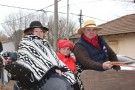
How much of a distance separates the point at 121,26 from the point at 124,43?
5.27 feet

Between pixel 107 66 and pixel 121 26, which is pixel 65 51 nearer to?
pixel 107 66

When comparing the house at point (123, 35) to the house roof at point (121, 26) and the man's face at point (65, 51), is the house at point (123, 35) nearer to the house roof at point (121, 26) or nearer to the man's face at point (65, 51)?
the house roof at point (121, 26)

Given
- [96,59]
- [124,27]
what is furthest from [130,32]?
[96,59]

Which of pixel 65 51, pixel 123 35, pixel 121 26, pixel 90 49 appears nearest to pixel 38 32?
pixel 65 51

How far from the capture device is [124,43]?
21266mm

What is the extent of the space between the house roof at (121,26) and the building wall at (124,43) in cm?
35

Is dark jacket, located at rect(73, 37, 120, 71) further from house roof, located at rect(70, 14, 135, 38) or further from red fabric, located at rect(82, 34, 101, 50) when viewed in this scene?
house roof, located at rect(70, 14, 135, 38)

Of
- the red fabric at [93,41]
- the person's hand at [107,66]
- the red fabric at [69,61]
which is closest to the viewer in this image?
the person's hand at [107,66]

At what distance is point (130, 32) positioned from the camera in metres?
20.2

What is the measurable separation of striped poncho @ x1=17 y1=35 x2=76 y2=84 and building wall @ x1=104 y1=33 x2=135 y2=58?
55.8 feet

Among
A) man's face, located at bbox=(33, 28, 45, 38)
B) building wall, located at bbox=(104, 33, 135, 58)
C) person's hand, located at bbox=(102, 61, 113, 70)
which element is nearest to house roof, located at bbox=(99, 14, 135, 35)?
building wall, located at bbox=(104, 33, 135, 58)

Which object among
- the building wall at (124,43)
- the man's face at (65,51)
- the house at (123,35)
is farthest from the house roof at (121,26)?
the man's face at (65,51)

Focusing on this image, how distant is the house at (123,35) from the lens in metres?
20.6

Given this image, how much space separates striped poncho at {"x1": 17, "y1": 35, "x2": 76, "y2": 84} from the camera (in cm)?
378
